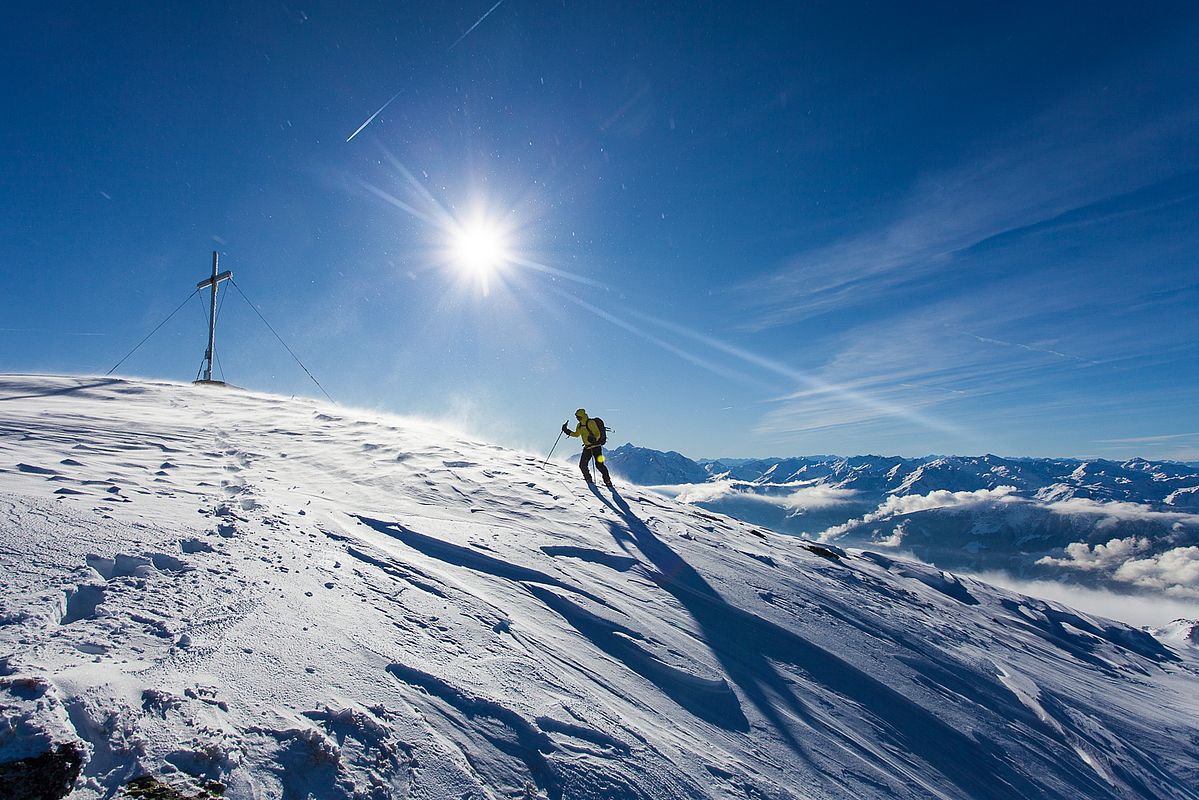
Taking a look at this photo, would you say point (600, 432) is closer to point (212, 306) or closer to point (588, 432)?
point (588, 432)

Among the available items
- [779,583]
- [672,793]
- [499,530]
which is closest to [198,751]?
[672,793]

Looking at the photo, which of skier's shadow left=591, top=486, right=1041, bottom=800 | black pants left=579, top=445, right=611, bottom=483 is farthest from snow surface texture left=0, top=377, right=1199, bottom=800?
black pants left=579, top=445, right=611, bottom=483

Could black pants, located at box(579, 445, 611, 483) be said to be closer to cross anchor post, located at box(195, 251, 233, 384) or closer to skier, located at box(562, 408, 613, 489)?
skier, located at box(562, 408, 613, 489)

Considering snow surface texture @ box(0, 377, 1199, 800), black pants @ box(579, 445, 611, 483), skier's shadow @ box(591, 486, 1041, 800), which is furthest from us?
black pants @ box(579, 445, 611, 483)

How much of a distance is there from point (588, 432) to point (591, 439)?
27cm

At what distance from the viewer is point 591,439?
56.8 ft

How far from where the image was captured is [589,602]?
746cm

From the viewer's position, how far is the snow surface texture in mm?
3555

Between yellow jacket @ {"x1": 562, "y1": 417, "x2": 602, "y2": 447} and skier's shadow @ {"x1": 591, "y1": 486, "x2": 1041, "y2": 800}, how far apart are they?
8.40 m

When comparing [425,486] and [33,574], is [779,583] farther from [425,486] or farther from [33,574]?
[33,574]

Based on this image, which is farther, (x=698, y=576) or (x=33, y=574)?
(x=698, y=576)

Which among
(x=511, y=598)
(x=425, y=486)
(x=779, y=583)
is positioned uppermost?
(x=425, y=486)

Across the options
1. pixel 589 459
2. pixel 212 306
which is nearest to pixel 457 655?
pixel 589 459

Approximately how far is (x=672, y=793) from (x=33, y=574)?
5844 millimetres
